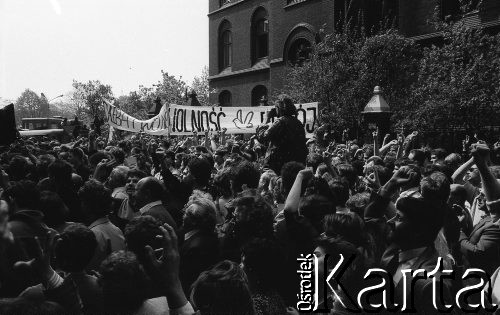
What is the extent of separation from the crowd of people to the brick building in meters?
16.7

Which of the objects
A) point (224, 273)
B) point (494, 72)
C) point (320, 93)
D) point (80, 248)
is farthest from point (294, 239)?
point (320, 93)

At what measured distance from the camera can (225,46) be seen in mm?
39188

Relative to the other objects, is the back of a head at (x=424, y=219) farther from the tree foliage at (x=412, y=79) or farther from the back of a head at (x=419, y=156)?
the tree foliage at (x=412, y=79)

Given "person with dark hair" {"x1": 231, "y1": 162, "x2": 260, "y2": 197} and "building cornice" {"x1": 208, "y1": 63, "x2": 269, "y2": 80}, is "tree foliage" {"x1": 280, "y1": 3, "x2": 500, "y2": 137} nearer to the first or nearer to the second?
"building cornice" {"x1": 208, "y1": 63, "x2": 269, "y2": 80}

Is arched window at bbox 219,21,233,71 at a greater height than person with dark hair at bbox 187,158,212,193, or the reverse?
arched window at bbox 219,21,233,71

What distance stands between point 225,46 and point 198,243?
36288 mm

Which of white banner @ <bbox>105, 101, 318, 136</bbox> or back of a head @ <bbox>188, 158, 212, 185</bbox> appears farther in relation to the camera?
white banner @ <bbox>105, 101, 318, 136</bbox>

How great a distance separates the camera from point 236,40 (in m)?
37.3

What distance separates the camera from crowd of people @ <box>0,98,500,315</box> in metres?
2.80

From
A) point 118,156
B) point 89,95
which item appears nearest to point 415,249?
point 118,156

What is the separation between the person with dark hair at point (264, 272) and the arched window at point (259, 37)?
32.8 meters

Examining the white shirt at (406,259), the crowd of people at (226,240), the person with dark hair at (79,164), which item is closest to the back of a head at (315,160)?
the crowd of people at (226,240)

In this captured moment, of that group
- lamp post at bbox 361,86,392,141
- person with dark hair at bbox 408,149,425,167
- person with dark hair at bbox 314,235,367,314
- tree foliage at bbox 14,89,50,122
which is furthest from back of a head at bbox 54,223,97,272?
tree foliage at bbox 14,89,50,122

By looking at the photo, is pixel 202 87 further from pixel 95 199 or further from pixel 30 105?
pixel 30 105
